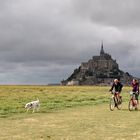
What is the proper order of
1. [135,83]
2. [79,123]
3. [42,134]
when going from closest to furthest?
[42,134]
[79,123]
[135,83]

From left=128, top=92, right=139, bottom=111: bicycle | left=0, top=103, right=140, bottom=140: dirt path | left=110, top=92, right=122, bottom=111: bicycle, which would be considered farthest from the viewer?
left=110, top=92, right=122, bottom=111: bicycle

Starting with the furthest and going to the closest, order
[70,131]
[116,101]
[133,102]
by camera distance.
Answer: [116,101], [133,102], [70,131]

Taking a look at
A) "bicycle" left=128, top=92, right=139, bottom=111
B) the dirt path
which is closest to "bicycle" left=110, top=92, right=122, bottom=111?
"bicycle" left=128, top=92, right=139, bottom=111

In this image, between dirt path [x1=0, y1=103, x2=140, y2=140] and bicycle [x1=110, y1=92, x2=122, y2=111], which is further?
bicycle [x1=110, y1=92, x2=122, y2=111]

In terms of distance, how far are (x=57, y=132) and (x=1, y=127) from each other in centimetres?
345

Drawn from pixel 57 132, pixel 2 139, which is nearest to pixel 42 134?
pixel 57 132

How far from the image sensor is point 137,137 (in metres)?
16.1

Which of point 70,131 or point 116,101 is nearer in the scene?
point 70,131

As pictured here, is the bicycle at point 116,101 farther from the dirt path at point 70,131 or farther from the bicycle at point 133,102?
the dirt path at point 70,131

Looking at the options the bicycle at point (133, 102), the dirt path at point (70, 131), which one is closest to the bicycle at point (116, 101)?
the bicycle at point (133, 102)

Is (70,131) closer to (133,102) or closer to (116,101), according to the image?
(133,102)

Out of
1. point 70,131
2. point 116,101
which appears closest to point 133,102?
point 116,101

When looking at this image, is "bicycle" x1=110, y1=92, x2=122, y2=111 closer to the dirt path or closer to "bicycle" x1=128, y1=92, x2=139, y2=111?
"bicycle" x1=128, y1=92, x2=139, y2=111

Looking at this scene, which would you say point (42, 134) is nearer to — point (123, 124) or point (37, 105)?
point (123, 124)
